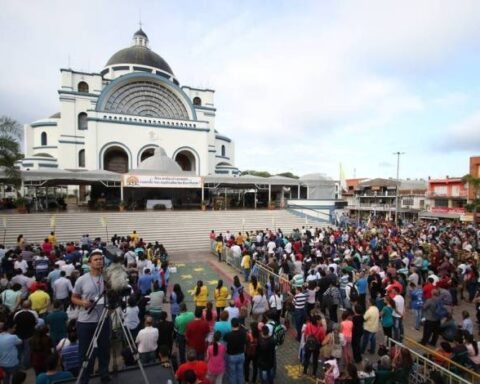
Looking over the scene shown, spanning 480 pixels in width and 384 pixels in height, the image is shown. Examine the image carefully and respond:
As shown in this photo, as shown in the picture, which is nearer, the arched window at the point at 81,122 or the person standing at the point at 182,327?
the person standing at the point at 182,327

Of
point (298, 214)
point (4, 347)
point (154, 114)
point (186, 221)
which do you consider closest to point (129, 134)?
point (154, 114)

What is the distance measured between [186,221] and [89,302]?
18.4m

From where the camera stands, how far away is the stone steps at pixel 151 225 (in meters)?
17.5

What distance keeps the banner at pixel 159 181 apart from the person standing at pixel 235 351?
67.8 ft

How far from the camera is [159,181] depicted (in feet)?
79.2

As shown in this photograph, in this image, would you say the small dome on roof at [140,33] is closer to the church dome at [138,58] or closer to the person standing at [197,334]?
the church dome at [138,58]

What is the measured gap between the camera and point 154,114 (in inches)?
1583

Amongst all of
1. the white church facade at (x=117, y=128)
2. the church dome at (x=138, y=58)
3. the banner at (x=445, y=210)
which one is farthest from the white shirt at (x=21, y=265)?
the church dome at (x=138, y=58)

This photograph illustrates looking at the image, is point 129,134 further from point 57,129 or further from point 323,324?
point 323,324

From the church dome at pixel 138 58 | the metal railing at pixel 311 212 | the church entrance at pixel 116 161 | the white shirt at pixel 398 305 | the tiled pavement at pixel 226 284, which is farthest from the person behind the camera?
the church dome at pixel 138 58

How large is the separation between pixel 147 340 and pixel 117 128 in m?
34.9

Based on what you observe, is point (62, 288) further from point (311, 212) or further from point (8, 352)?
point (311, 212)

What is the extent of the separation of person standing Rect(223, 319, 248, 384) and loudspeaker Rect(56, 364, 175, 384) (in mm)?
1116

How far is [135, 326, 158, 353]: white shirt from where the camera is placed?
184 inches
